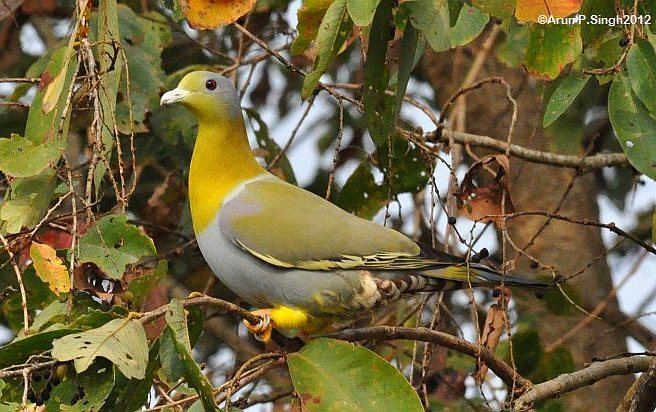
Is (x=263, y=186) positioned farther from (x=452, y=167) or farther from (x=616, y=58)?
(x=616, y=58)

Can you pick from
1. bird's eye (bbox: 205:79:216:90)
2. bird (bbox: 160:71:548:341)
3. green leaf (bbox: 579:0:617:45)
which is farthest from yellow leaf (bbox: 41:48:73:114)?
green leaf (bbox: 579:0:617:45)

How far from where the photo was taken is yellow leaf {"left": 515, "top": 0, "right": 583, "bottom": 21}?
77.0 inches

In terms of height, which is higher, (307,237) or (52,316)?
(307,237)

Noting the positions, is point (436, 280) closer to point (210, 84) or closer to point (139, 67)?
point (210, 84)

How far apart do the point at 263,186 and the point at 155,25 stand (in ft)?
2.85

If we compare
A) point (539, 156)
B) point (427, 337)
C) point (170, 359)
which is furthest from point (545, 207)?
point (170, 359)

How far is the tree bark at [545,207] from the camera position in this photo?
14.2 ft

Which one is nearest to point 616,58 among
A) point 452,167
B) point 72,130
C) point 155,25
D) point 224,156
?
point 452,167

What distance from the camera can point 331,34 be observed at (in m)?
2.12

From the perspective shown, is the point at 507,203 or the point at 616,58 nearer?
the point at 616,58

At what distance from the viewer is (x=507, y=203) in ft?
9.21

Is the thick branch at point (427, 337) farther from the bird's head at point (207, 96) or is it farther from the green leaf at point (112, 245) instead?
the bird's head at point (207, 96)

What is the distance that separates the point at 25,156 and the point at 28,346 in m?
0.42

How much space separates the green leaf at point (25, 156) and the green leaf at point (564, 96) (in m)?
0.95
